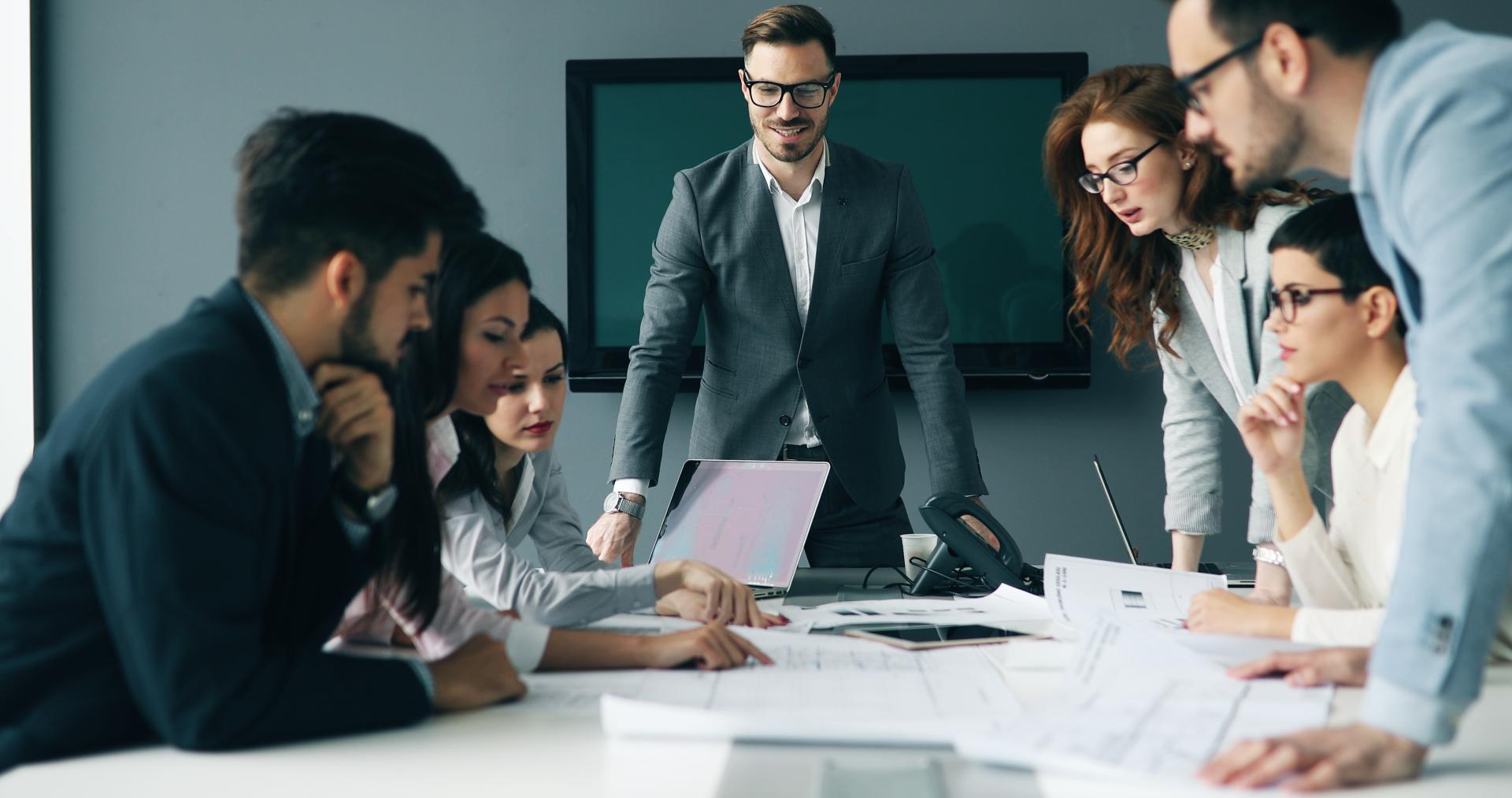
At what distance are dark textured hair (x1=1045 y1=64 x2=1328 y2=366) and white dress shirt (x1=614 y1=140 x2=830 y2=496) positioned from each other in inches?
20.9

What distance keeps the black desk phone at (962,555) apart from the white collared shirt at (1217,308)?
1.57 feet

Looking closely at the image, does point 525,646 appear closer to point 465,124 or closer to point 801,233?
point 801,233

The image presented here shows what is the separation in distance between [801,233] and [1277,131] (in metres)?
1.54

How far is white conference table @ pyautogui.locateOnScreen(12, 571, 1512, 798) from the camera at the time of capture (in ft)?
2.77

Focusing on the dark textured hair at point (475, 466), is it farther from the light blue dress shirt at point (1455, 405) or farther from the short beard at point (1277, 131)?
the light blue dress shirt at point (1455, 405)

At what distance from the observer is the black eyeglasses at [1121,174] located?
191cm

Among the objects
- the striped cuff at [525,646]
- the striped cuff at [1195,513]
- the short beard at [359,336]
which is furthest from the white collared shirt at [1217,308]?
the short beard at [359,336]

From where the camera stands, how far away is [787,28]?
2268 millimetres

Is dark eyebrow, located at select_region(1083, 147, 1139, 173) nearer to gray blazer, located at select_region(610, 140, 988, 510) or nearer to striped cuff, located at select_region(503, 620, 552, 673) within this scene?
gray blazer, located at select_region(610, 140, 988, 510)

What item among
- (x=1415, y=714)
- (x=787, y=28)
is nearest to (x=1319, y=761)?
(x=1415, y=714)

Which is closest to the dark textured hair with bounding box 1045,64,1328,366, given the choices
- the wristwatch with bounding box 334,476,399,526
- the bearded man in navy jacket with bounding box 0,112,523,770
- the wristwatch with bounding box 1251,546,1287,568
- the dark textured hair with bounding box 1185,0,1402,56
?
the wristwatch with bounding box 1251,546,1287,568

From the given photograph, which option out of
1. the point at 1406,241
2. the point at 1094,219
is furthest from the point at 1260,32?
the point at 1094,219

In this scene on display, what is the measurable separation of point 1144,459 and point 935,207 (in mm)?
920

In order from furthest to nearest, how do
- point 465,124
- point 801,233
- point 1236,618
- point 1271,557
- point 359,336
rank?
point 465,124 < point 801,233 < point 1271,557 < point 1236,618 < point 359,336
